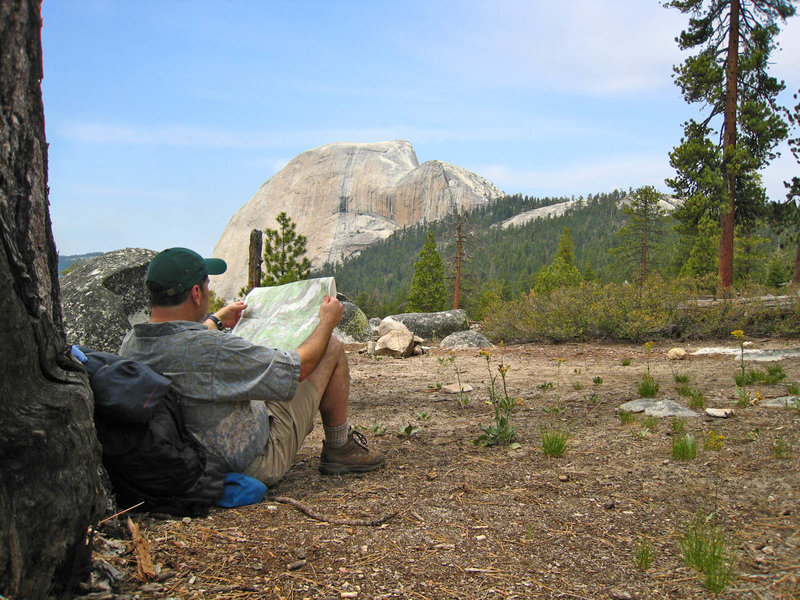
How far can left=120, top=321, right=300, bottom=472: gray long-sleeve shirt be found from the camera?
2.71m

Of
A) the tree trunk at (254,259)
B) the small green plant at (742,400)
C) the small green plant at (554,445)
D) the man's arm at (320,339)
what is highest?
the tree trunk at (254,259)

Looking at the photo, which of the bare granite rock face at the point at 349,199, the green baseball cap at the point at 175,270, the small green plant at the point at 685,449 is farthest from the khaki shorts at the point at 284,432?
the bare granite rock face at the point at 349,199

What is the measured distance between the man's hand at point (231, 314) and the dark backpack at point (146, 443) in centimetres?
94

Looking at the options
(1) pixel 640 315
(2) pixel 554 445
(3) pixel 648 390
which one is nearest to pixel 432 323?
(1) pixel 640 315

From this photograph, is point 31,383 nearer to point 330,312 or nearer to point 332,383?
point 330,312

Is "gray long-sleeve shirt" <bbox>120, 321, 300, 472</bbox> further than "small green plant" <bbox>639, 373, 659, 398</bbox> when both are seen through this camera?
No

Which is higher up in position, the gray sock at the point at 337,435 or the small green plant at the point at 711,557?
the gray sock at the point at 337,435

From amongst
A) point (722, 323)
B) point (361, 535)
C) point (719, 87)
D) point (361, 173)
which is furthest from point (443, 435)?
point (361, 173)

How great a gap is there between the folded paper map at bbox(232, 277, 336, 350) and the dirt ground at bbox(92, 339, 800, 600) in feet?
2.71

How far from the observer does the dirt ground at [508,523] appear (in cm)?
209

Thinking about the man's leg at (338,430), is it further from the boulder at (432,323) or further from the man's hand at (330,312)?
the boulder at (432,323)

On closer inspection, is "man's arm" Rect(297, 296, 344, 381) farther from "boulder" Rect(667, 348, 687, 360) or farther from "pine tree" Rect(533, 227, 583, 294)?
"pine tree" Rect(533, 227, 583, 294)

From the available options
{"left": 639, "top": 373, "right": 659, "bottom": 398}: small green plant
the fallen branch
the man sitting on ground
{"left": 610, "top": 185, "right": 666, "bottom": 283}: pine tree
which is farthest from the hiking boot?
{"left": 610, "top": 185, "right": 666, "bottom": 283}: pine tree

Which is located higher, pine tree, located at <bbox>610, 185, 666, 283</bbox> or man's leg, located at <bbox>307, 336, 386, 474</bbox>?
pine tree, located at <bbox>610, 185, 666, 283</bbox>
